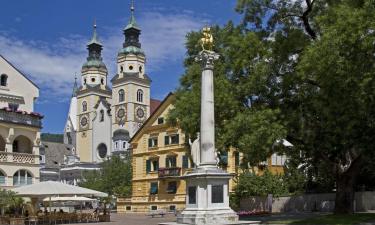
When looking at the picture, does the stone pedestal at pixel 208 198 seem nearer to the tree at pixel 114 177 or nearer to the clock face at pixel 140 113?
the tree at pixel 114 177

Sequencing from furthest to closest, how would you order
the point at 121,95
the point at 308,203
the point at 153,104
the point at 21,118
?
the point at 153,104 < the point at 121,95 < the point at 21,118 < the point at 308,203

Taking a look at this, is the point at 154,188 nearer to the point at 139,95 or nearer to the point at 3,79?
the point at 3,79

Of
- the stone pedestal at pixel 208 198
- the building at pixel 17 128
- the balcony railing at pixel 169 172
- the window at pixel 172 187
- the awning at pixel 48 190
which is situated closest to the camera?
the stone pedestal at pixel 208 198

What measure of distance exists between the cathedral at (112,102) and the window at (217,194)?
96991 millimetres

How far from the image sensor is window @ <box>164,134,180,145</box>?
5728cm

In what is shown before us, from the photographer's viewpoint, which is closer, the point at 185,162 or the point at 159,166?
the point at 185,162

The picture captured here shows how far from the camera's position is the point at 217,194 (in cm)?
2203

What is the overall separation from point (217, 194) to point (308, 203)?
20916mm

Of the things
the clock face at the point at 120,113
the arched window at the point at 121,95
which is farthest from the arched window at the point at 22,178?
the arched window at the point at 121,95

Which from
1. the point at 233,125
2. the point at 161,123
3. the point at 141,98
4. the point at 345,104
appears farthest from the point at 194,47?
the point at 141,98

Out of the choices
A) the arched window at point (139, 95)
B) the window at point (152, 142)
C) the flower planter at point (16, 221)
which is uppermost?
the arched window at point (139, 95)

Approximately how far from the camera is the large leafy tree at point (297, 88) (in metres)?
22.8

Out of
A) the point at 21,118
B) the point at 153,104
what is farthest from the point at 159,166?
the point at 153,104

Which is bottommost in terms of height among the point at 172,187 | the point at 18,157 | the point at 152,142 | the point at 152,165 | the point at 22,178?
the point at 172,187
